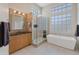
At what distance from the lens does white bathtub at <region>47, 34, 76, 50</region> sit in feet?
6.48

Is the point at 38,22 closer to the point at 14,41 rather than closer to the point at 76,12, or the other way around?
the point at 14,41

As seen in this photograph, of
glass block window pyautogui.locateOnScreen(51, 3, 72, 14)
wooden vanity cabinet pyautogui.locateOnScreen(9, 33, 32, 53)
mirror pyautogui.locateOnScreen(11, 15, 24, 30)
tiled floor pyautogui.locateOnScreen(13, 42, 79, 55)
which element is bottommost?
tiled floor pyautogui.locateOnScreen(13, 42, 79, 55)

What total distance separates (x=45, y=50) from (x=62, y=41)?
454 mm

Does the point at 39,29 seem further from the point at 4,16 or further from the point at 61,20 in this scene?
the point at 4,16

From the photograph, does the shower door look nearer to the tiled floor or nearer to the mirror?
the tiled floor

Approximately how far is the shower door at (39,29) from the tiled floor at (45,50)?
15cm

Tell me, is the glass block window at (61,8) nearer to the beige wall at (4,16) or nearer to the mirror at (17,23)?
the mirror at (17,23)

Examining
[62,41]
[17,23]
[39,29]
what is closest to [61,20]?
[62,41]

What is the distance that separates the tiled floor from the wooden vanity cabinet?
0.34 ft

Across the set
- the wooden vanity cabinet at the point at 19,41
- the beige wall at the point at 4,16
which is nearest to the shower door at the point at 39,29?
the wooden vanity cabinet at the point at 19,41

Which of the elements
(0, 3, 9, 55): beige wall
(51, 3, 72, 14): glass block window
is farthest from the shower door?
(0, 3, 9, 55): beige wall

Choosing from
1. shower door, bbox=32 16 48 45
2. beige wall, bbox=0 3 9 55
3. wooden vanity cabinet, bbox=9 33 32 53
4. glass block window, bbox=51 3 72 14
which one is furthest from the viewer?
shower door, bbox=32 16 48 45

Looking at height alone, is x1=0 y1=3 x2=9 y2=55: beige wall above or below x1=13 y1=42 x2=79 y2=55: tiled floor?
above

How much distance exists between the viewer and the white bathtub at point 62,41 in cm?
197
